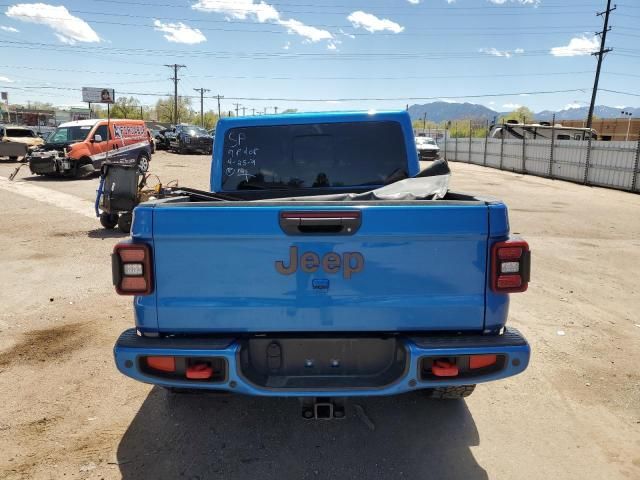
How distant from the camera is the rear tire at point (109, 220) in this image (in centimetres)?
973

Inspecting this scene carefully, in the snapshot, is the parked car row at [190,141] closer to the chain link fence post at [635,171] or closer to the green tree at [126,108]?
the chain link fence post at [635,171]

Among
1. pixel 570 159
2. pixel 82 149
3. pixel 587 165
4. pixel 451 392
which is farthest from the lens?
pixel 570 159

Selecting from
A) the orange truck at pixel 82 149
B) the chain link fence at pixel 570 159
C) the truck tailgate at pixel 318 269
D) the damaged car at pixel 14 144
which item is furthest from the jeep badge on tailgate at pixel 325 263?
the damaged car at pixel 14 144

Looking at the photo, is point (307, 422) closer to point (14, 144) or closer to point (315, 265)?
point (315, 265)

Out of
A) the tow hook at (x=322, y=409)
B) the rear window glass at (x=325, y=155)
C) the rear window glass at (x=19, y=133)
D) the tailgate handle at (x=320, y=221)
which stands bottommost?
the tow hook at (x=322, y=409)

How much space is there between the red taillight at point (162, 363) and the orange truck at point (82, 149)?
16.9 metres

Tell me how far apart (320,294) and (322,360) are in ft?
1.22

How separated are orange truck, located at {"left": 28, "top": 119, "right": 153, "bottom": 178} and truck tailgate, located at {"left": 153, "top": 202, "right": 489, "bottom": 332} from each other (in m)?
16.9

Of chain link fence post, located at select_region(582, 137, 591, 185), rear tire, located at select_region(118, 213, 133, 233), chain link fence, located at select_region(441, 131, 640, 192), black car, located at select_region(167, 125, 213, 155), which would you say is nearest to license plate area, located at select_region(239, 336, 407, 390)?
rear tire, located at select_region(118, 213, 133, 233)

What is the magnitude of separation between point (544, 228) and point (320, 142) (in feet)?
26.6

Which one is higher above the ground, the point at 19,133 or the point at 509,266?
the point at 19,133

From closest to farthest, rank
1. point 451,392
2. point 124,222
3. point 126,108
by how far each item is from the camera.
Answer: point 451,392 < point 124,222 < point 126,108

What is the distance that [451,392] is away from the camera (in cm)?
322

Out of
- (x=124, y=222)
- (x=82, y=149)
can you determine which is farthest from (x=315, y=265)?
(x=82, y=149)
